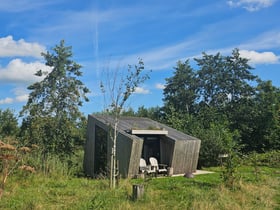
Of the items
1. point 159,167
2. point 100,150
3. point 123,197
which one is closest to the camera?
point 123,197

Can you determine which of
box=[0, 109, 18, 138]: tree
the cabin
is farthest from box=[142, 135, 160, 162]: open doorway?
box=[0, 109, 18, 138]: tree

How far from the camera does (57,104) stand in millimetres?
19234

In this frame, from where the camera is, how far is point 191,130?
20078 millimetres

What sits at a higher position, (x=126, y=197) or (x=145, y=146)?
(x=145, y=146)

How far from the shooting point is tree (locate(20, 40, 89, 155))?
17.2 m

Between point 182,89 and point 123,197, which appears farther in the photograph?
point 182,89

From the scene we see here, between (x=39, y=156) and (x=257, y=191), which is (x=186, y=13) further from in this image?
(x=39, y=156)

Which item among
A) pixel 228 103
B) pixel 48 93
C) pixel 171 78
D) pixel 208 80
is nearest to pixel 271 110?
pixel 228 103

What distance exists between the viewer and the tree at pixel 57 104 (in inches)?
679

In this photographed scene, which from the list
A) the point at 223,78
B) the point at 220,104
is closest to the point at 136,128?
the point at 220,104

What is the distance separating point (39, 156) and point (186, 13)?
7626 mm

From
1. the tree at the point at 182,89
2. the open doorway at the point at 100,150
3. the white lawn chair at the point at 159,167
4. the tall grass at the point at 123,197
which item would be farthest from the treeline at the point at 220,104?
the tall grass at the point at 123,197

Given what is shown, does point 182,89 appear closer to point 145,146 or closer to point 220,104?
point 220,104

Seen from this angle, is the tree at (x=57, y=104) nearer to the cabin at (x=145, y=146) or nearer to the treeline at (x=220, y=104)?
the cabin at (x=145, y=146)
